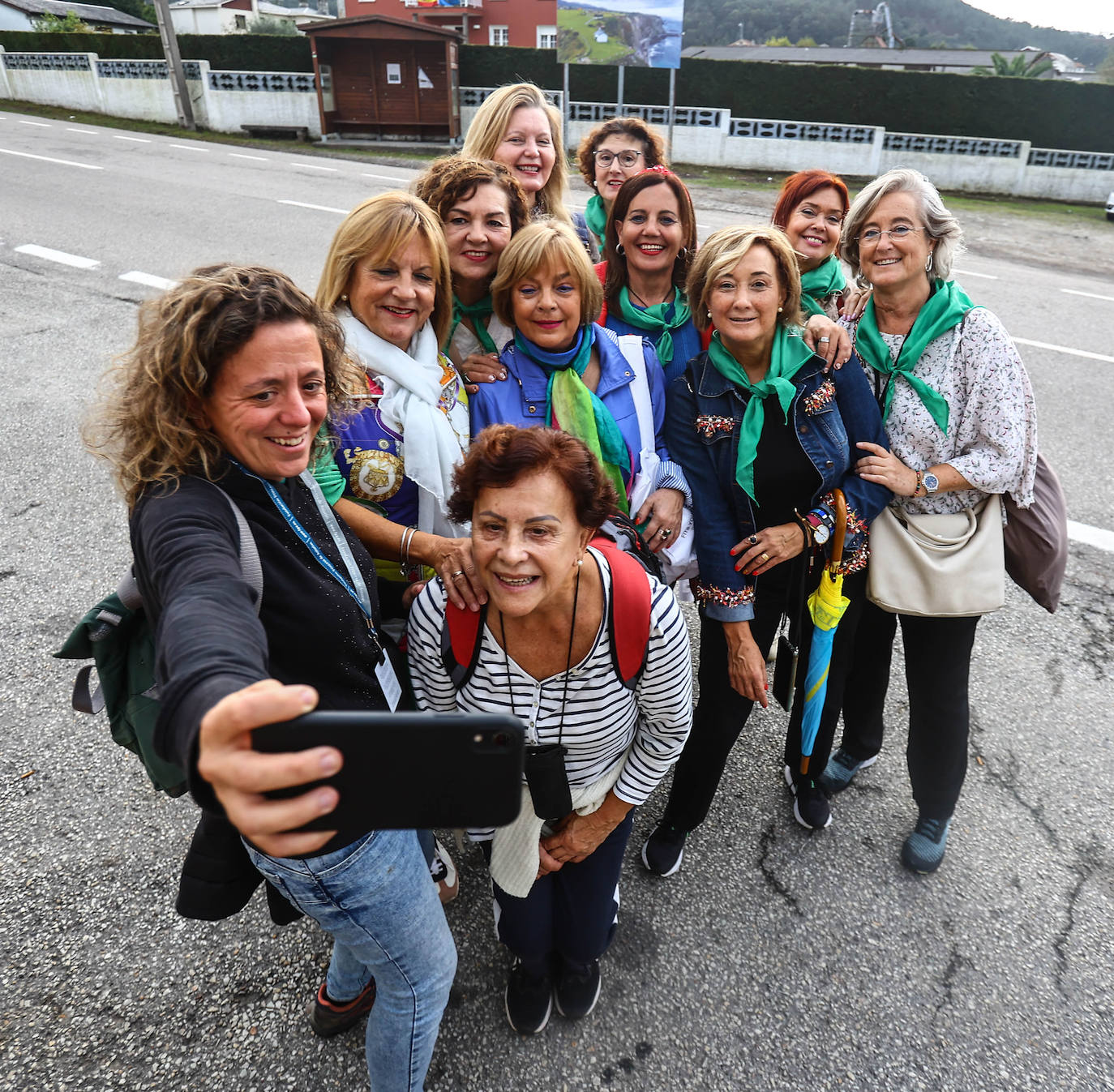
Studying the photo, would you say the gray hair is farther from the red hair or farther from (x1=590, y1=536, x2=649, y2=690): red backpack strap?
(x1=590, y1=536, x2=649, y2=690): red backpack strap

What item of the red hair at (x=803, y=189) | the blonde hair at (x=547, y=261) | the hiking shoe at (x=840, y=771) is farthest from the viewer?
the red hair at (x=803, y=189)

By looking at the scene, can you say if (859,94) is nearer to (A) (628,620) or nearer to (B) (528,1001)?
(A) (628,620)

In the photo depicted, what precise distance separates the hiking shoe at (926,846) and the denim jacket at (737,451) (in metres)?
1.00

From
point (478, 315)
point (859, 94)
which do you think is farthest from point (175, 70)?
point (478, 315)

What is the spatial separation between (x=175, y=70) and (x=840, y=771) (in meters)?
22.6

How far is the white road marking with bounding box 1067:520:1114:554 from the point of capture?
439 cm

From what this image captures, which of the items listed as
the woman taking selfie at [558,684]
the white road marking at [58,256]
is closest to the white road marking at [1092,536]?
the woman taking selfie at [558,684]

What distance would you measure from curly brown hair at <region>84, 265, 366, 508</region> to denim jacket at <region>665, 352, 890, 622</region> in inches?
51.1

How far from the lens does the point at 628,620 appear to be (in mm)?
1964

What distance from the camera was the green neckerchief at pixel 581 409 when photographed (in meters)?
2.44

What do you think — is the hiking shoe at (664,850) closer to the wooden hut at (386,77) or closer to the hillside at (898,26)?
the wooden hut at (386,77)

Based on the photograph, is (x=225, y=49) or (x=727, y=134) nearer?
(x=727, y=134)

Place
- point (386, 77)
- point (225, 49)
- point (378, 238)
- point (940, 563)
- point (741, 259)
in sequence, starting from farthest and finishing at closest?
point (225, 49), point (386, 77), point (940, 563), point (741, 259), point (378, 238)

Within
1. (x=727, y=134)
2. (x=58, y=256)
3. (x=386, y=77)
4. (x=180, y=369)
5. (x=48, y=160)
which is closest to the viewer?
(x=180, y=369)
